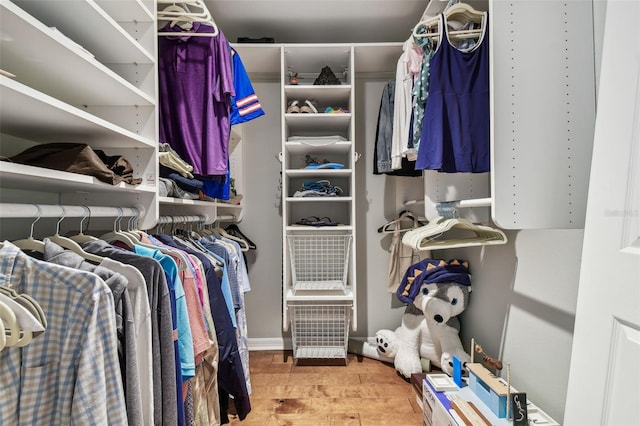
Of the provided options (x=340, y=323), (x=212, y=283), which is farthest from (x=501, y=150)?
(x=340, y=323)

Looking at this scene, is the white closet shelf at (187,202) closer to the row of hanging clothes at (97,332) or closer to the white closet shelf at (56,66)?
the row of hanging clothes at (97,332)

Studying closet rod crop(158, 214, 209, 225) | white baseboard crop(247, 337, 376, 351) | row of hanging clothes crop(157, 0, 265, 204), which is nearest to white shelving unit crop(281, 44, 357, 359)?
white baseboard crop(247, 337, 376, 351)

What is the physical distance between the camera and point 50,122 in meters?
1.03

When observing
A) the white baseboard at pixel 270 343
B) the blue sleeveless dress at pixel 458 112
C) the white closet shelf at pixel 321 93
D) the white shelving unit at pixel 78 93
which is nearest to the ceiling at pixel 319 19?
the white closet shelf at pixel 321 93

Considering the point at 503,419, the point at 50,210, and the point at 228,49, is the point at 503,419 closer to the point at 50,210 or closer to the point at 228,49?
the point at 50,210

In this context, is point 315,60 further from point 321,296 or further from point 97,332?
point 97,332

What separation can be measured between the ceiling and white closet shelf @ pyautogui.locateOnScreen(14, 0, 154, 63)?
1100 millimetres

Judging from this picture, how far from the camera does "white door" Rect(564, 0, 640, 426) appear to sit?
756mm

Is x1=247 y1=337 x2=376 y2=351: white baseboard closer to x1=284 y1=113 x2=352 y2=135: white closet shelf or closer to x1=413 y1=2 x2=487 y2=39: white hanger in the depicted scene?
x1=284 y1=113 x2=352 y2=135: white closet shelf

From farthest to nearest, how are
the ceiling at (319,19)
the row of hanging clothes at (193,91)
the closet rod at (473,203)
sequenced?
A: the ceiling at (319,19), the row of hanging clothes at (193,91), the closet rod at (473,203)

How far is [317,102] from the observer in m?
2.74

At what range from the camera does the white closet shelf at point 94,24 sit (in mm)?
1076

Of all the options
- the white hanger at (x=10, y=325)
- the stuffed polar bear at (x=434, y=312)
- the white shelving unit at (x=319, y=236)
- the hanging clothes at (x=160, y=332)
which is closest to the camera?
the white hanger at (x=10, y=325)

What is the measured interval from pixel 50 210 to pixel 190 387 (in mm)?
805
